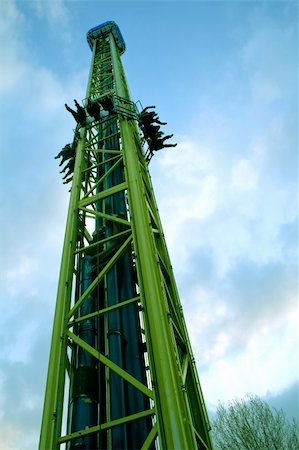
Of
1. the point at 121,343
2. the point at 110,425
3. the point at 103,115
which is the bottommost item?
the point at 110,425

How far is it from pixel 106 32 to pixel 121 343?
58.9 ft

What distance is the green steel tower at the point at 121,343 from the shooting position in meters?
3.91

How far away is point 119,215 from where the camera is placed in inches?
292

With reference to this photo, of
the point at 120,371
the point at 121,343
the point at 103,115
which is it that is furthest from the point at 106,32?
the point at 120,371

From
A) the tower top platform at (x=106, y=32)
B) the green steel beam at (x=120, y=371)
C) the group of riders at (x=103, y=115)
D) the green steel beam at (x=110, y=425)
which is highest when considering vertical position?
the tower top platform at (x=106, y=32)

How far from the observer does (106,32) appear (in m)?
18.4

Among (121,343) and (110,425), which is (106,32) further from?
(110,425)

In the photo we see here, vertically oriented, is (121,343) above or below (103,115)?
below

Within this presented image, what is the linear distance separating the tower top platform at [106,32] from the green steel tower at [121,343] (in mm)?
12888

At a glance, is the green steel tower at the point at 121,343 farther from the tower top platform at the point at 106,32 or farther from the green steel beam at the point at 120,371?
the tower top platform at the point at 106,32

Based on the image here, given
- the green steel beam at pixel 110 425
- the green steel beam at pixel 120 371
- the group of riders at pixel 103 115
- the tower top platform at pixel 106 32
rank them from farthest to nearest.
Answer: the tower top platform at pixel 106 32 → the group of riders at pixel 103 115 → the green steel beam at pixel 120 371 → the green steel beam at pixel 110 425

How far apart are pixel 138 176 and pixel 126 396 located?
3836 mm

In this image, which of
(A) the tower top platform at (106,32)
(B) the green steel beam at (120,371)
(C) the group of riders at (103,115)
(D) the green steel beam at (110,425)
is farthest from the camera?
(A) the tower top platform at (106,32)

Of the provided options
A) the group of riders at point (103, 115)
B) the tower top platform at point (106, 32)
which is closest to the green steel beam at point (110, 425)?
the group of riders at point (103, 115)
